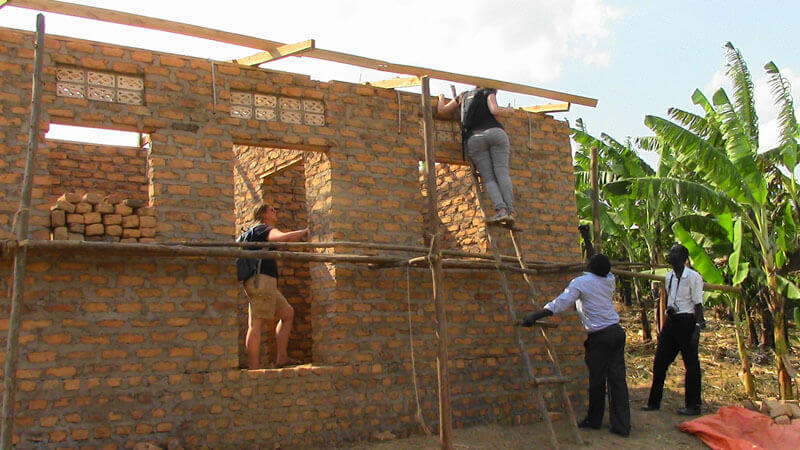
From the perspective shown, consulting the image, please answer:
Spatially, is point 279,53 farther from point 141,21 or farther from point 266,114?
point 141,21

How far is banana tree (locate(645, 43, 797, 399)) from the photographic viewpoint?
918 centimetres

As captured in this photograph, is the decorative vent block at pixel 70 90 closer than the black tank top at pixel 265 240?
Yes

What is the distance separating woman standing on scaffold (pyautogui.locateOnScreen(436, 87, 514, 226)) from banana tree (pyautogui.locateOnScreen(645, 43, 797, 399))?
3.59m

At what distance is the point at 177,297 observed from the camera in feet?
18.3

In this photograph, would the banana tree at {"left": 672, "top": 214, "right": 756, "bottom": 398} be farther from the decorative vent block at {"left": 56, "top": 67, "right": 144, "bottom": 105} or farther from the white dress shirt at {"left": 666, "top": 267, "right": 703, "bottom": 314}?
the decorative vent block at {"left": 56, "top": 67, "right": 144, "bottom": 105}

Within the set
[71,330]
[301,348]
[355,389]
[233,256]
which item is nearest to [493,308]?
[355,389]

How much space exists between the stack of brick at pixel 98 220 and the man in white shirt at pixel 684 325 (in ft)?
16.8

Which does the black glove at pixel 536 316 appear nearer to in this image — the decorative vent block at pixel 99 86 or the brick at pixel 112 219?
the brick at pixel 112 219

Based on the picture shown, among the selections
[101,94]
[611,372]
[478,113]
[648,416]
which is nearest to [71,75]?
[101,94]

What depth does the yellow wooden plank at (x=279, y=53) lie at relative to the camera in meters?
6.01

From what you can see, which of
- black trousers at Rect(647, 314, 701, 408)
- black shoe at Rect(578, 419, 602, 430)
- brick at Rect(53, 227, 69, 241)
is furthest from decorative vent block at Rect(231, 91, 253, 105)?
black trousers at Rect(647, 314, 701, 408)

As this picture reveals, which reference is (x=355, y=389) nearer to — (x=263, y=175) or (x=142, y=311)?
(x=142, y=311)

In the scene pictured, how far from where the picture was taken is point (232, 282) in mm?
5828

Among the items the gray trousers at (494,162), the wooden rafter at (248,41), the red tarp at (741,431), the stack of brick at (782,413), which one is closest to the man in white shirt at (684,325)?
the red tarp at (741,431)
